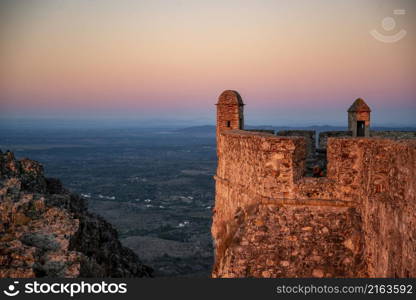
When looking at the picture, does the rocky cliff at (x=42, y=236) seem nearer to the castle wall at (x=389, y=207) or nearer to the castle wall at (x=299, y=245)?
the castle wall at (x=299, y=245)

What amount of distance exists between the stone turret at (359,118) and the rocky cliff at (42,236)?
1040cm

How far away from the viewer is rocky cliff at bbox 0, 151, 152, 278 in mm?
9797

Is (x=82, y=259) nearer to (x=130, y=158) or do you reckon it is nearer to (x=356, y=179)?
(x=356, y=179)

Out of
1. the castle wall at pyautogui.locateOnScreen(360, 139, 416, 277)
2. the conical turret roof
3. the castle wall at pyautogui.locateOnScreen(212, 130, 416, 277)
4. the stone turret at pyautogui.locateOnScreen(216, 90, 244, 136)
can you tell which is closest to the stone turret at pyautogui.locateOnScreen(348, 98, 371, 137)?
the conical turret roof

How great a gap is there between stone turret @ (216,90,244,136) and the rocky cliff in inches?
234

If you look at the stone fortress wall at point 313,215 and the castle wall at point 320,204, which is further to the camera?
the stone fortress wall at point 313,215

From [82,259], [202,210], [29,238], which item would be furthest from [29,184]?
[202,210]

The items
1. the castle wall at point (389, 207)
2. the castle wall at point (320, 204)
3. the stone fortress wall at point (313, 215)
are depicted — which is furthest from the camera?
the stone fortress wall at point (313, 215)

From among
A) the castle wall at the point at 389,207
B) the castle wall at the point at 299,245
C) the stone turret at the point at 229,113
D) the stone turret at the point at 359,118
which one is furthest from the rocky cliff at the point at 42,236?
the stone turret at the point at 359,118

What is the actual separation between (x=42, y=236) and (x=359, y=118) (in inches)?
500

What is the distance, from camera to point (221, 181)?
1367cm

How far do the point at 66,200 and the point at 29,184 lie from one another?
5.00 ft

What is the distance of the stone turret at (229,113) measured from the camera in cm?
1662

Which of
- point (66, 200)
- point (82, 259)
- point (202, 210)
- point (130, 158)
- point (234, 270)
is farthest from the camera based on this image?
point (130, 158)
